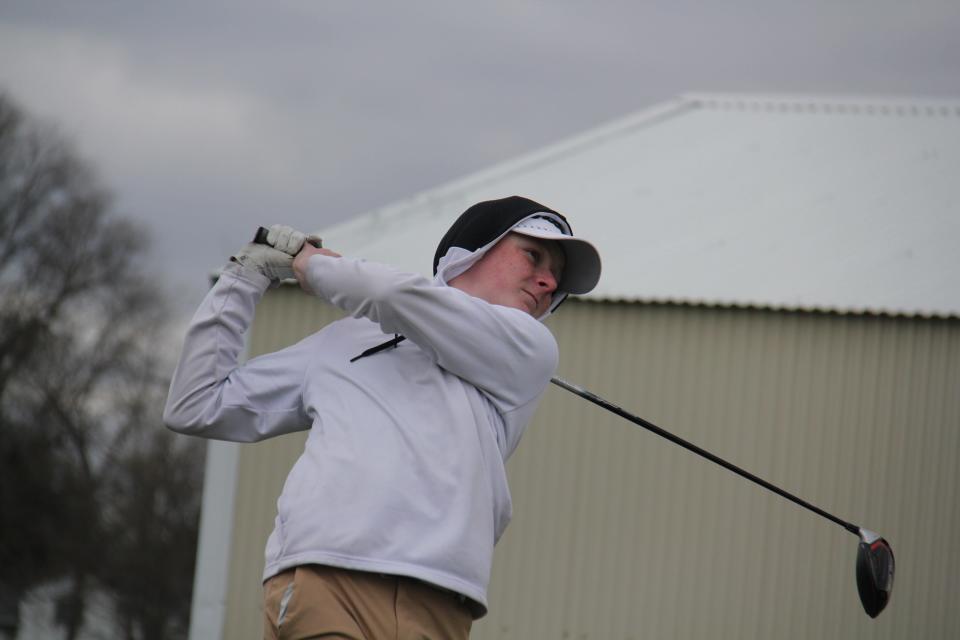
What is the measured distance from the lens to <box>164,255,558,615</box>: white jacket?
2479 mm

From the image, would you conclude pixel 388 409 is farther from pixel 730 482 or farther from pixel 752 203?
pixel 752 203

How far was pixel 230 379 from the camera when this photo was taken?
9.30 feet

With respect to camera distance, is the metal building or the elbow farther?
the metal building

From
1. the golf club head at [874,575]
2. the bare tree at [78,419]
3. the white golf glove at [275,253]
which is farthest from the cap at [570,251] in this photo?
the bare tree at [78,419]

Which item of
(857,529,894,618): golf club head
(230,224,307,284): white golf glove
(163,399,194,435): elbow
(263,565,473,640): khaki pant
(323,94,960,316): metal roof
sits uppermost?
(323,94,960,316): metal roof

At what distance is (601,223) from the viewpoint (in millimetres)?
9781

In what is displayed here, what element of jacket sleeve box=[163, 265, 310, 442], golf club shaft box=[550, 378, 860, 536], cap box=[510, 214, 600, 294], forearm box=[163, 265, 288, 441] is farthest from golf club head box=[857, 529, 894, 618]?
forearm box=[163, 265, 288, 441]

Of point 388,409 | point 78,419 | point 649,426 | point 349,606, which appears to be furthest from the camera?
point 78,419

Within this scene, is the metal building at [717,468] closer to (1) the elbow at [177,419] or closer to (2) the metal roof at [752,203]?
(2) the metal roof at [752,203]

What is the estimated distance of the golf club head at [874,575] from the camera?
3816 millimetres

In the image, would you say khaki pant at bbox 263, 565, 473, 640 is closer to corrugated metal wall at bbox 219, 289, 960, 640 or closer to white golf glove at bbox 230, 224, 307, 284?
white golf glove at bbox 230, 224, 307, 284

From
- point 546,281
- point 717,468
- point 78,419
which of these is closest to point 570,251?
point 546,281

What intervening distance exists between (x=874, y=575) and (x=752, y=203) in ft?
21.3

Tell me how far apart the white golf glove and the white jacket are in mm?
→ 31
